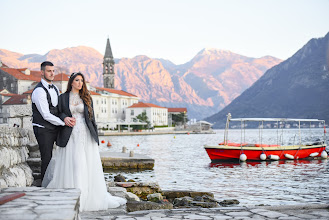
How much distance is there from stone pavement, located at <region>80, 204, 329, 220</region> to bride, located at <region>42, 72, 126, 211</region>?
0.33 meters

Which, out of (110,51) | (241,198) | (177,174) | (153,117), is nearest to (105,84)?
(110,51)

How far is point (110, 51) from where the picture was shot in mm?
145625

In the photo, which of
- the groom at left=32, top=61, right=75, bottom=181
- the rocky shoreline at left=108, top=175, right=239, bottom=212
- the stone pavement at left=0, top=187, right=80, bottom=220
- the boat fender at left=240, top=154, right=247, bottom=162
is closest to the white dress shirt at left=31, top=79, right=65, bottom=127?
the groom at left=32, top=61, right=75, bottom=181

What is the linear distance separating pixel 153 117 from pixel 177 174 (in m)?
116

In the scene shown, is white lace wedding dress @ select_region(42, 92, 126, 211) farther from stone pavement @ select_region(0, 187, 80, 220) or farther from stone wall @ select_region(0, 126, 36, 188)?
stone pavement @ select_region(0, 187, 80, 220)

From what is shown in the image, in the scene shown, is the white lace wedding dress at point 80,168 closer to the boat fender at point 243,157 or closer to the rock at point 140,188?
the rock at point 140,188

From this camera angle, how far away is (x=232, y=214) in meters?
5.58

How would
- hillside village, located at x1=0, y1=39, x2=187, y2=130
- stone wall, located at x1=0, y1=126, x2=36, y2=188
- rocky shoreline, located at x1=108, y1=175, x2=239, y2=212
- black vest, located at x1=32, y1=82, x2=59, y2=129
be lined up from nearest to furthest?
stone wall, located at x1=0, y1=126, x2=36, y2=188 < black vest, located at x1=32, y1=82, x2=59, y2=129 < rocky shoreline, located at x1=108, y1=175, x2=239, y2=212 < hillside village, located at x1=0, y1=39, x2=187, y2=130

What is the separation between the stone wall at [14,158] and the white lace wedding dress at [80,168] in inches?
18.2

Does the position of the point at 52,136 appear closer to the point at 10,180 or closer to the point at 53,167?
the point at 53,167

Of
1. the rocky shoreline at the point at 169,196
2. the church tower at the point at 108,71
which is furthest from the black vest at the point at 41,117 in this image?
the church tower at the point at 108,71

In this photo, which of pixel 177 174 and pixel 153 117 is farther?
pixel 153 117

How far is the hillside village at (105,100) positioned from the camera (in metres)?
98.8

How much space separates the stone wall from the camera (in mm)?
5554
